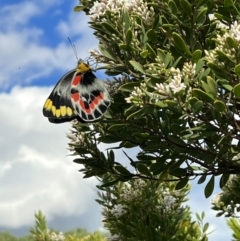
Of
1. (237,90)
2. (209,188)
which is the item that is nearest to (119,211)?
(209,188)

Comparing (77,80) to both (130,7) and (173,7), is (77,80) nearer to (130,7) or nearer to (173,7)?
(130,7)

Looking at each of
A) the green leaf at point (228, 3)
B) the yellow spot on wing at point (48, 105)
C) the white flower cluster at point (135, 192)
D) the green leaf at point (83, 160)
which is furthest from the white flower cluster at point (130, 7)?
the white flower cluster at point (135, 192)

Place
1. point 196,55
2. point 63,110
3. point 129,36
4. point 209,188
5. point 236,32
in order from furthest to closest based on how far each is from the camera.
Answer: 1. point 63,110
2. point 209,188
3. point 129,36
4. point 196,55
5. point 236,32

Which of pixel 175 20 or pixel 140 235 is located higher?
pixel 175 20

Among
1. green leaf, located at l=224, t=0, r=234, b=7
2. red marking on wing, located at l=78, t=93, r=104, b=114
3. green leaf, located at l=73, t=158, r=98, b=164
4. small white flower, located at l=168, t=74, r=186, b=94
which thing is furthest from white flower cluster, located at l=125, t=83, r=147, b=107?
green leaf, located at l=73, t=158, r=98, b=164

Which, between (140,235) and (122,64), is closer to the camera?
Answer: (122,64)

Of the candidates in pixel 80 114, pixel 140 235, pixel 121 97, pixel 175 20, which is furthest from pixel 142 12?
pixel 140 235

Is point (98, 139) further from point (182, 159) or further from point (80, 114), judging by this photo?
point (182, 159)
